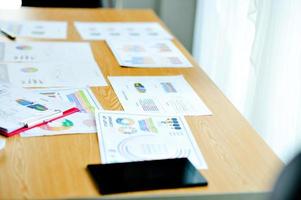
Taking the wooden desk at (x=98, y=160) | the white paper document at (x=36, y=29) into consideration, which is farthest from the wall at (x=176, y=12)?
the wooden desk at (x=98, y=160)

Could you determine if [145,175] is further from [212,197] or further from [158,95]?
[158,95]

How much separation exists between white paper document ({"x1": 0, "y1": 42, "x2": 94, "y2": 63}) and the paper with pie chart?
515 millimetres

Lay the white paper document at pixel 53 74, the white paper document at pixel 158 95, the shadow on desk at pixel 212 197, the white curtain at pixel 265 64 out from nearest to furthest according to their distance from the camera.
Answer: the shadow on desk at pixel 212 197, the white paper document at pixel 158 95, the white paper document at pixel 53 74, the white curtain at pixel 265 64

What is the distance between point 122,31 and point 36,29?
14.0 inches

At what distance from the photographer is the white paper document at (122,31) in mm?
2088

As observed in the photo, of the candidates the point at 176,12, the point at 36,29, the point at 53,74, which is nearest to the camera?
the point at 53,74

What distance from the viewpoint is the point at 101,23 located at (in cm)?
228

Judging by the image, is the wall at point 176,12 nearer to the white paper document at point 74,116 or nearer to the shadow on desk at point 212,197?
the white paper document at point 74,116

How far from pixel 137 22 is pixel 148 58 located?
53cm

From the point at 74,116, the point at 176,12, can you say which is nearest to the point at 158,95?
the point at 74,116

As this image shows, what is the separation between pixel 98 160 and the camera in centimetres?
113

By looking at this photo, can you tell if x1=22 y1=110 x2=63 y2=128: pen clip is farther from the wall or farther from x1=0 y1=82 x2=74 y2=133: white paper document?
the wall

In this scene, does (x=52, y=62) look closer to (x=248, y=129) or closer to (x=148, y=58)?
(x=148, y=58)

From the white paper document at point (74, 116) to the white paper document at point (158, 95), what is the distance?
3.6 inches
